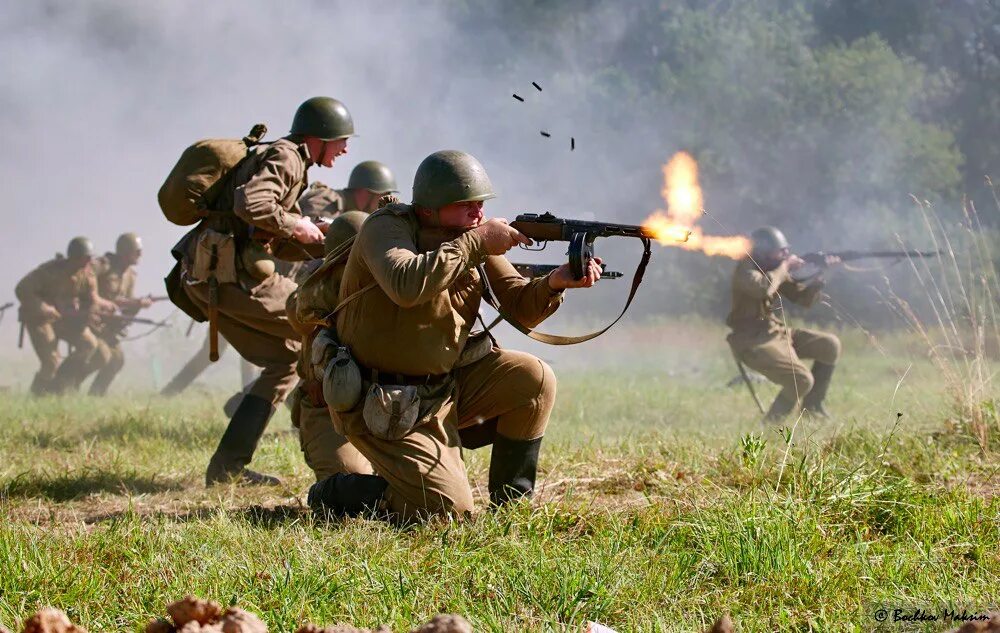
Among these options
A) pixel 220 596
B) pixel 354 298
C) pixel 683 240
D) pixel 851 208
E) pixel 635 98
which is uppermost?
pixel 635 98

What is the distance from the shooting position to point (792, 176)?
62.0 ft

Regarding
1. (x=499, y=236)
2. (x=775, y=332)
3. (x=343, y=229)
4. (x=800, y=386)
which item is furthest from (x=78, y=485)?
(x=775, y=332)

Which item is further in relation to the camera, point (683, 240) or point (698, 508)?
point (683, 240)

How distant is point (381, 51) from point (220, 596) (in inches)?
599

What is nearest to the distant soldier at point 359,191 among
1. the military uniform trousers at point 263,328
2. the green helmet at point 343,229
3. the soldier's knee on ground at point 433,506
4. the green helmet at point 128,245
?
the military uniform trousers at point 263,328

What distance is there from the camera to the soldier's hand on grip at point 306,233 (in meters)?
6.06

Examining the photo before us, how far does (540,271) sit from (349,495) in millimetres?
1242

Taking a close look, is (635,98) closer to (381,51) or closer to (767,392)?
(381,51)

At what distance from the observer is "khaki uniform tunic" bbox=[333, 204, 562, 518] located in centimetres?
431

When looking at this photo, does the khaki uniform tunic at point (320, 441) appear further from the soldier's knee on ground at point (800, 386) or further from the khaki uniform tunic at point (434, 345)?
the soldier's knee on ground at point (800, 386)

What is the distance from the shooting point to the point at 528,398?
15.5 ft

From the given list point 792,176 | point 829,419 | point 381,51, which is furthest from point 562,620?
point 792,176

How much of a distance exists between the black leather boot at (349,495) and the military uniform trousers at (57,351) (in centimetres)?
954

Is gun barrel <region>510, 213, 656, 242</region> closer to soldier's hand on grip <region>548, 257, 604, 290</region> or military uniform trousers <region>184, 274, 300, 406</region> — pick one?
soldier's hand on grip <region>548, 257, 604, 290</region>
